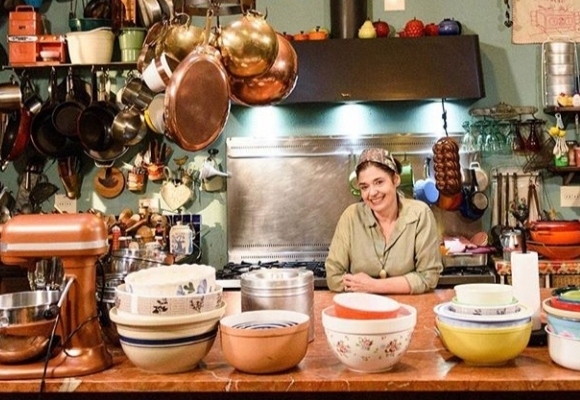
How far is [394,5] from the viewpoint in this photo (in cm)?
472

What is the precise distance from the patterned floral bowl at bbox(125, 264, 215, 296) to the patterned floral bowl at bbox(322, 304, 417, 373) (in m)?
0.32

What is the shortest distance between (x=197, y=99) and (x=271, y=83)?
512 millimetres

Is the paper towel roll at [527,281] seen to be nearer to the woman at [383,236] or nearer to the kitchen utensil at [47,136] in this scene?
the woman at [383,236]

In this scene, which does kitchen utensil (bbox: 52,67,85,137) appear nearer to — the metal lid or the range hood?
the range hood

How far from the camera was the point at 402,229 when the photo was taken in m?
3.22

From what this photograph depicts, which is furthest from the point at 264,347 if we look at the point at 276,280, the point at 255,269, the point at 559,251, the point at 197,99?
the point at 559,251

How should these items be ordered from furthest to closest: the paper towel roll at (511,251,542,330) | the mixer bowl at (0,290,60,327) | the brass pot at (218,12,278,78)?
1. the brass pot at (218,12,278,78)
2. the paper towel roll at (511,251,542,330)
3. the mixer bowl at (0,290,60,327)

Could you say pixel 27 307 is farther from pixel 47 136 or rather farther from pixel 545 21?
pixel 545 21

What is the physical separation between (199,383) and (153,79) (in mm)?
1226

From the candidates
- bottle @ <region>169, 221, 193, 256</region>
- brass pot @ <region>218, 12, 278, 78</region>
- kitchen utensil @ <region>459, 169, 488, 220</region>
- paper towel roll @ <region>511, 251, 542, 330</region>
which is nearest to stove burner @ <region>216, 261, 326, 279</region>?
bottle @ <region>169, 221, 193, 256</region>

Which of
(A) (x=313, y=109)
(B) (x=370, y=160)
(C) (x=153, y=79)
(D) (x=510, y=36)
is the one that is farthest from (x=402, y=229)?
(D) (x=510, y=36)

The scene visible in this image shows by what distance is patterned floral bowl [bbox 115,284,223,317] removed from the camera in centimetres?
165

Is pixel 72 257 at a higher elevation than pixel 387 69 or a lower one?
lower

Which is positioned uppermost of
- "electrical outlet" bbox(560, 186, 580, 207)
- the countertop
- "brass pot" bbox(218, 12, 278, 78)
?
Result: "brass pot" bbox(218, 12, 278, 78)
